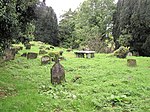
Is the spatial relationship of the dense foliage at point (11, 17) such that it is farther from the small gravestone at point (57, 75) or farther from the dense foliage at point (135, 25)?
the dense foliage at point (135, 25)

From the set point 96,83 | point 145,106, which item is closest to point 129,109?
point 145,106

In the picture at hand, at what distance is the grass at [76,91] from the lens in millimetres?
10820

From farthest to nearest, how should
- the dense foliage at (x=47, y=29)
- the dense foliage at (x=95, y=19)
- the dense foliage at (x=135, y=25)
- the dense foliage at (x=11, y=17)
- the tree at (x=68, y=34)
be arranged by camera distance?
1. the tree at (x=68, y=34)
2. the dense foliage at (x=47, y=29)
3. the dense foliage at (x=95, y=19)
4. the dense foliage at (x=135, y=25)
5. the dense foliage at (x=11, y=17)

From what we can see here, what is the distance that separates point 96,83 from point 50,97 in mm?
3814

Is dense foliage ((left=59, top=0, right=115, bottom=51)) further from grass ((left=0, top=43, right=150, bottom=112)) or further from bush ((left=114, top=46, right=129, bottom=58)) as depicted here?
grass ((left=0, top=43, right=150, bottom=112))

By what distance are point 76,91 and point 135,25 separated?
2198cm

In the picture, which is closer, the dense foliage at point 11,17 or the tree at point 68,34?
the dense foliage at point 11,17

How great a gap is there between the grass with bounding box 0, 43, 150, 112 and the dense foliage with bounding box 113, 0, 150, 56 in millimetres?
13521

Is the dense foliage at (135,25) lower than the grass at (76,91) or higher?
higher

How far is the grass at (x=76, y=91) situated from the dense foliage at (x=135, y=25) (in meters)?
13.5

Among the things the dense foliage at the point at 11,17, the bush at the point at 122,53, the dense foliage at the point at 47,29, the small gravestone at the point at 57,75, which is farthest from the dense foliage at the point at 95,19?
the small gravestone at the point at 57,75

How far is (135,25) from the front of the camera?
33219mm

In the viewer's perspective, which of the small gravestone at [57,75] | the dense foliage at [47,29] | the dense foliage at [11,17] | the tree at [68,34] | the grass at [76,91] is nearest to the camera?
the grass at [76,91]

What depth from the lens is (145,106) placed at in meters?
11.1
